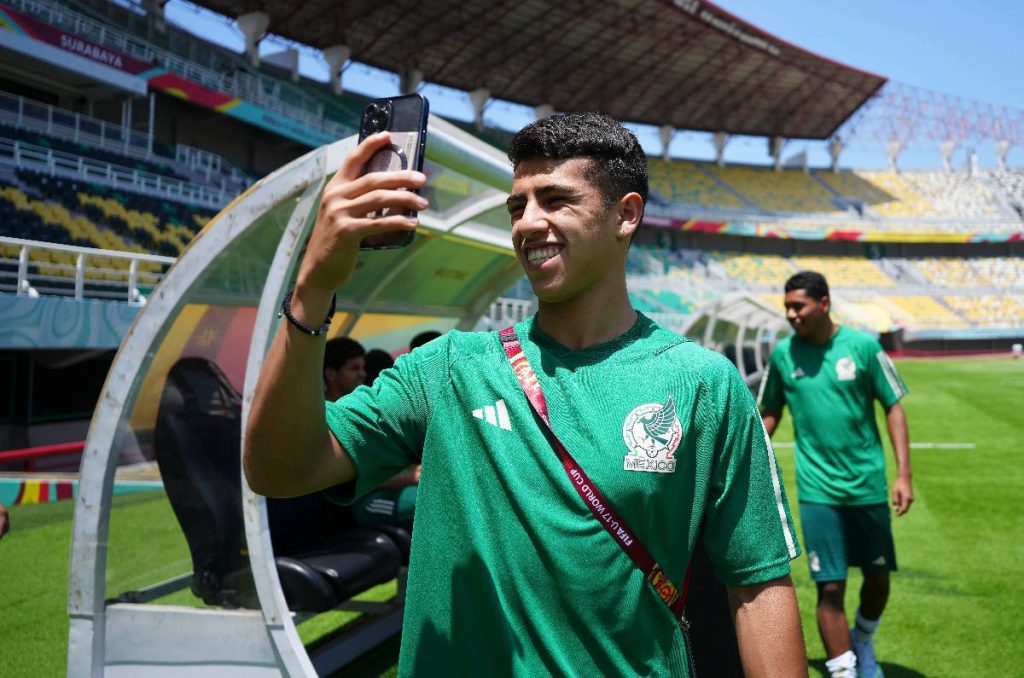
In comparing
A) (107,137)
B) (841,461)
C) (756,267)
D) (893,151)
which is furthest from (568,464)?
(893,151)

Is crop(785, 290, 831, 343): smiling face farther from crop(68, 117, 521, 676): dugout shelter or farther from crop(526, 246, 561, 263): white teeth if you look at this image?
crop(526, 246, 561, 263): white teeth

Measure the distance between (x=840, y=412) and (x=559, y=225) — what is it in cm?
341

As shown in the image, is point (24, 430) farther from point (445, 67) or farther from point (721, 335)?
point (445, 67)

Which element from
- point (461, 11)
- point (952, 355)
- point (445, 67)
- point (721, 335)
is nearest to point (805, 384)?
point (721, 335)

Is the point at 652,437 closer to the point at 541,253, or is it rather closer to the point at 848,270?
the point at 541,253

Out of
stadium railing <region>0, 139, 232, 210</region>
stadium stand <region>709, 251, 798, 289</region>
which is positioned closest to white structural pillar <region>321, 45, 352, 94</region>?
stadium railing <region>0, 139, 232, 210</region>

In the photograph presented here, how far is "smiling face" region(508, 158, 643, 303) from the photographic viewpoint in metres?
1.53

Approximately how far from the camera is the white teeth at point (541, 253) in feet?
5.04

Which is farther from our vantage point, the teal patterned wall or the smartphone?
the teal patterned wall

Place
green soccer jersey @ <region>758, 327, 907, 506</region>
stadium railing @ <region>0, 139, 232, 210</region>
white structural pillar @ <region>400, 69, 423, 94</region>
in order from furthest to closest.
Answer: white structural pillar @ <region>400, 69, 423, 94</region>, stadium railing @ <region>0, 139, 232, 210</region>, green soccer jersey @ <region>758, 327, 907, 506</region>

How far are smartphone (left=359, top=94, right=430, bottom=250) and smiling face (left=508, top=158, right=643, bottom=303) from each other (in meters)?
0.28

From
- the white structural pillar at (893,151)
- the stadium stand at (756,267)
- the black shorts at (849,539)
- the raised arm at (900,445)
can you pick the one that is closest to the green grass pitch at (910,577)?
the black shorts at (849,539)

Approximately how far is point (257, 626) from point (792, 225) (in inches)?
2184

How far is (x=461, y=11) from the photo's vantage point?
1437 inches
